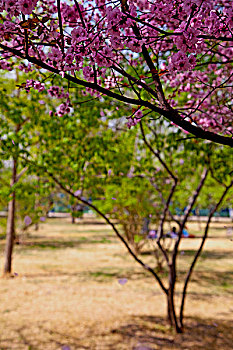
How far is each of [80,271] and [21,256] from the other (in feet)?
14.9

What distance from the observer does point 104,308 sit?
7367mm

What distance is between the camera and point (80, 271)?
38.1 feet

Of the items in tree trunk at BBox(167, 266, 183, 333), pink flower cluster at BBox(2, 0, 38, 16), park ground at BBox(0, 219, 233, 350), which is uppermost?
pink flower cluster at BBox(2, 0, 38, 16)

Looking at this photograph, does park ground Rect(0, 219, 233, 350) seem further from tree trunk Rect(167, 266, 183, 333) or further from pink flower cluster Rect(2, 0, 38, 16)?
pink flower cluster Rect(2, 0, 38, 16)

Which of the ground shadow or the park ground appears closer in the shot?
the ground shadow

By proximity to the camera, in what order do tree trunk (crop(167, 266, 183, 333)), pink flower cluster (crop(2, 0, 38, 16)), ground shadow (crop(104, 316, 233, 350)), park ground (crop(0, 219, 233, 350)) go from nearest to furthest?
pink flower cluster (crop(2, 0, 38, 16)) < ground shadow (crop(104, 316, 233, 350)) < park ground (crop(0, 219, 233, 350)) < tree trunk (crop(167, 266, 183, 333))

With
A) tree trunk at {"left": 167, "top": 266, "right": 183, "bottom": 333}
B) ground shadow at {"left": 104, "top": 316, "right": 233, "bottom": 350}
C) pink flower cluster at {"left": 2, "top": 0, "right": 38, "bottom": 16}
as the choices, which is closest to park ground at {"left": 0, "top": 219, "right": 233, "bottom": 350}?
ground shadow at {"left": 104, "top": 316, "right": 233, "bottom": 350}

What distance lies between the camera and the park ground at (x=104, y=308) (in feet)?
18.3

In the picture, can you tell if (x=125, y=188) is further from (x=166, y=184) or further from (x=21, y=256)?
(x=21, y=256)

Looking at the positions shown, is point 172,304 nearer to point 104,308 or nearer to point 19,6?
point 104,308

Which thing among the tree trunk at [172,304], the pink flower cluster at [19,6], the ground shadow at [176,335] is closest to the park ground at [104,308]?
the ground shadow at [176,335]

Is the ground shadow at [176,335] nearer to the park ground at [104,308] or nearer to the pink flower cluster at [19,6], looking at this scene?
the park ground at [104,308]

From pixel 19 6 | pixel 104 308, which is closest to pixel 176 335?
pixel 104 308

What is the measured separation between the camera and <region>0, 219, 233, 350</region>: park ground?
18.3 ft
